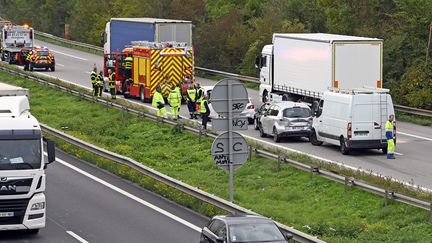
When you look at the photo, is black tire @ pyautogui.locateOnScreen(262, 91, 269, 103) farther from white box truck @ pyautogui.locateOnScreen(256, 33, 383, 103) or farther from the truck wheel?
white box truck @ pyautogui.locateOnScreen(256, 33, 383, 103)

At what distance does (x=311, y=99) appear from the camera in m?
44.0

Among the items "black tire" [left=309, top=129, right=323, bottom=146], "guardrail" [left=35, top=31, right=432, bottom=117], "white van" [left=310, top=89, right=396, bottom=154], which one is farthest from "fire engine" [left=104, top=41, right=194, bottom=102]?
"white van" [left=310, top=89, right=396, bottom=154]

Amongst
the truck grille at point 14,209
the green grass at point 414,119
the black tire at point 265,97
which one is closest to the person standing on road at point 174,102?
the black tire at point 265,97

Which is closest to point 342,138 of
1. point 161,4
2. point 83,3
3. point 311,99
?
point 311,99

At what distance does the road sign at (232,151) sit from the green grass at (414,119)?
22.7m

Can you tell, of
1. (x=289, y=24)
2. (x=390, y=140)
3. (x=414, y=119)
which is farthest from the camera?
(x=289, y=24)

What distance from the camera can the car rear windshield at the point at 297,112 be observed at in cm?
3791

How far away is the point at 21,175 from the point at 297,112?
18420 millimetres

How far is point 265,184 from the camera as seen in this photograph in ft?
96.3

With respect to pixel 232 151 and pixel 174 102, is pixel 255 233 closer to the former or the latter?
pixel 232 151

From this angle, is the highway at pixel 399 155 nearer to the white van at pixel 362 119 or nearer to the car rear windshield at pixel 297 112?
the white van at pixel 362 119

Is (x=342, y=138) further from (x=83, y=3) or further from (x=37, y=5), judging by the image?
(x=37, y=5)

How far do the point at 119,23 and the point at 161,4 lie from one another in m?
16.1

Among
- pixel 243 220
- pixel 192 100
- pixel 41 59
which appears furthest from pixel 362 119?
pixel 41 59
